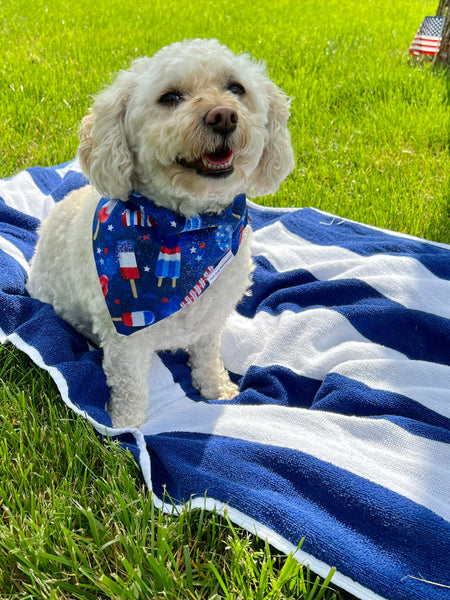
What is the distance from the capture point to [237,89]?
2432mm

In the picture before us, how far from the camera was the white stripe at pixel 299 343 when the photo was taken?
2.87 metres

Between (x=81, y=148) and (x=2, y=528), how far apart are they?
1.52 m

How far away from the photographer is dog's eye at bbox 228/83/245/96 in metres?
2.41

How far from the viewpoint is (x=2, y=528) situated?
1889 mm

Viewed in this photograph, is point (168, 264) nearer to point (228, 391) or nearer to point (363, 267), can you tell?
point (228, 391)

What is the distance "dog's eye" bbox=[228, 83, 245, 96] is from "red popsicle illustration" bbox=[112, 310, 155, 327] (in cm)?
99

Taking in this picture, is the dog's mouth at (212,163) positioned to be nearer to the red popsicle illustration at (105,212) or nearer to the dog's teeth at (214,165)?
the dog's teeth at (214,165)

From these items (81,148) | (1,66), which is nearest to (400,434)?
(81,148)

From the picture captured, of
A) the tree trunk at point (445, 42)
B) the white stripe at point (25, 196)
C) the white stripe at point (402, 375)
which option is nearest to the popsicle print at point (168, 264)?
the white stripe at point (402, 375)

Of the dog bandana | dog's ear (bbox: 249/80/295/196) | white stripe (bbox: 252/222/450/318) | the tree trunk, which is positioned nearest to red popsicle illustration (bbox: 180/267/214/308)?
the dog bandana

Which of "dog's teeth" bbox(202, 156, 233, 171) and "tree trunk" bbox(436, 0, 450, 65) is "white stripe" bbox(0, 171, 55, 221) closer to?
"dog's teeth" bbox(202, 156, 233, 171)

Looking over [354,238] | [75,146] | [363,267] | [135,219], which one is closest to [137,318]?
[135,219]

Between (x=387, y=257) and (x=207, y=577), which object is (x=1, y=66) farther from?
(x=207, y=577)

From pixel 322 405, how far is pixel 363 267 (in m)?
1.13
